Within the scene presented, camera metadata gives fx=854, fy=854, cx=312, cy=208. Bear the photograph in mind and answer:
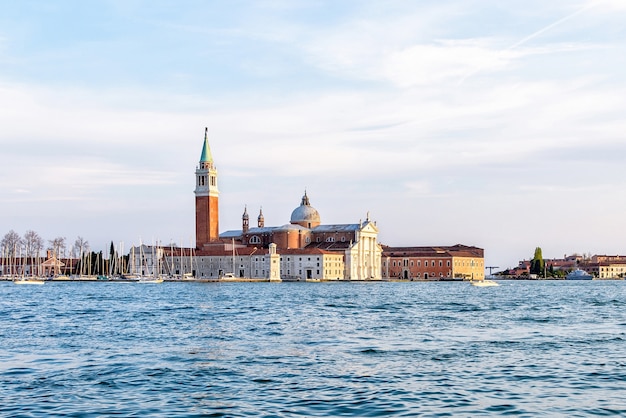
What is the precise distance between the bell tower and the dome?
12768 mm

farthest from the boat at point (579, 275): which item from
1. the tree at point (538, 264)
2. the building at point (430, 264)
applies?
the building at point (430, 264)

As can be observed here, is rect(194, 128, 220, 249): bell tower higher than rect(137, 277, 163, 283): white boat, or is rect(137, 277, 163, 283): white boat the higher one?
rect(194, 128, 220, 249): bell tower

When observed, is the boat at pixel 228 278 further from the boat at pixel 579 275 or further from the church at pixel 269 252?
the boat at pixel 579 275

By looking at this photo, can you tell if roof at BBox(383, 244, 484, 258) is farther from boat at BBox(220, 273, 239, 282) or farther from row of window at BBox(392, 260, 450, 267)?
boat at BBox(220, 273, 239, 282)

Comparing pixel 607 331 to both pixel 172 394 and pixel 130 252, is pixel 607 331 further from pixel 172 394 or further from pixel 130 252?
pixel 130 252

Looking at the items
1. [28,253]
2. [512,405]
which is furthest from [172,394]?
[28,253]

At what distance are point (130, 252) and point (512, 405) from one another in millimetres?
92060

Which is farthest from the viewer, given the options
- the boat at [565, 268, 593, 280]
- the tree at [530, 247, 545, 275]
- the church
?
the boat at [565, 268, 593, 280]

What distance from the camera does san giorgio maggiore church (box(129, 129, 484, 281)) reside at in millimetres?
95438

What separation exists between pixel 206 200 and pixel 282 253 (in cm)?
1053

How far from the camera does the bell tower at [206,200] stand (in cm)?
9606

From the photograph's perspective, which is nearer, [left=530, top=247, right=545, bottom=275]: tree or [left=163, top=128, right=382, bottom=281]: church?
[left=163, top=128, right=382, bottom=281]: church

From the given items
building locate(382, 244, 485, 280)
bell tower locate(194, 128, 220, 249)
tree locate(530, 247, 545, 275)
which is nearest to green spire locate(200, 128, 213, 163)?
bell tower locate(194, 128, 220, 249)

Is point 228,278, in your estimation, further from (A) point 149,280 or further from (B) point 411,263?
(B) point 411,263
